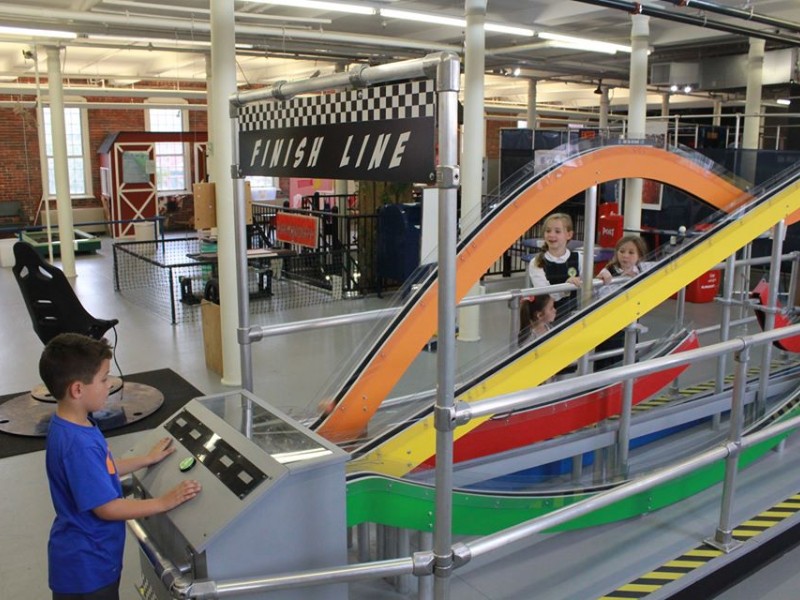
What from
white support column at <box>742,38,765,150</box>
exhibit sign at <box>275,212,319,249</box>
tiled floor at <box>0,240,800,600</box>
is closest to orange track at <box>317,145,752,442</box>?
tiled floor at <box>0,240,800,600</box>

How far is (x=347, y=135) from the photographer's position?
228 cm

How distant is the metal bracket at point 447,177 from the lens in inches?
70.4

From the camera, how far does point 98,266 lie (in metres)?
12.3

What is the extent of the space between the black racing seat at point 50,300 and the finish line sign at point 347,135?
108 inches

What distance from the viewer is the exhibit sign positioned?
9.79 meters

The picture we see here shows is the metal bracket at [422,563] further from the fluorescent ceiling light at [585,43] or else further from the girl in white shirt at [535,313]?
the fluorescent ceiling light at [585,43]

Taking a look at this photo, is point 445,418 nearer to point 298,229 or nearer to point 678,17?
point 678,17

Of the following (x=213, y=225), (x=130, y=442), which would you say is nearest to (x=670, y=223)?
(x=213, y=225)

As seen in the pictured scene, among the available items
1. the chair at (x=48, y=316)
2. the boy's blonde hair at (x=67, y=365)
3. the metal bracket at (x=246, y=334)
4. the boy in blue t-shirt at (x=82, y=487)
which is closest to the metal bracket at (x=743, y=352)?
the metal bracket at (x=246, y=334)

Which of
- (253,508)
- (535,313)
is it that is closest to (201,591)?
(253,508)

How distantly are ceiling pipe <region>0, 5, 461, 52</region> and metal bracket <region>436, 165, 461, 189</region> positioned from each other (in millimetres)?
7917

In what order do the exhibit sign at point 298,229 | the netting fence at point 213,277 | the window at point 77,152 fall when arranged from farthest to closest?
the window at point 77,152
the exhibit sign at point 298,229
the netting fence at point 213,277

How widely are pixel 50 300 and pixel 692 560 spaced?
4.38 metres

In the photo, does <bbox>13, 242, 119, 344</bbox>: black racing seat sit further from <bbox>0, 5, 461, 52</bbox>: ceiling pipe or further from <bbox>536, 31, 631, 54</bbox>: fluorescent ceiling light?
<bbox>536, 31, 631, 54</bbox>: fluorescent ceiling light
